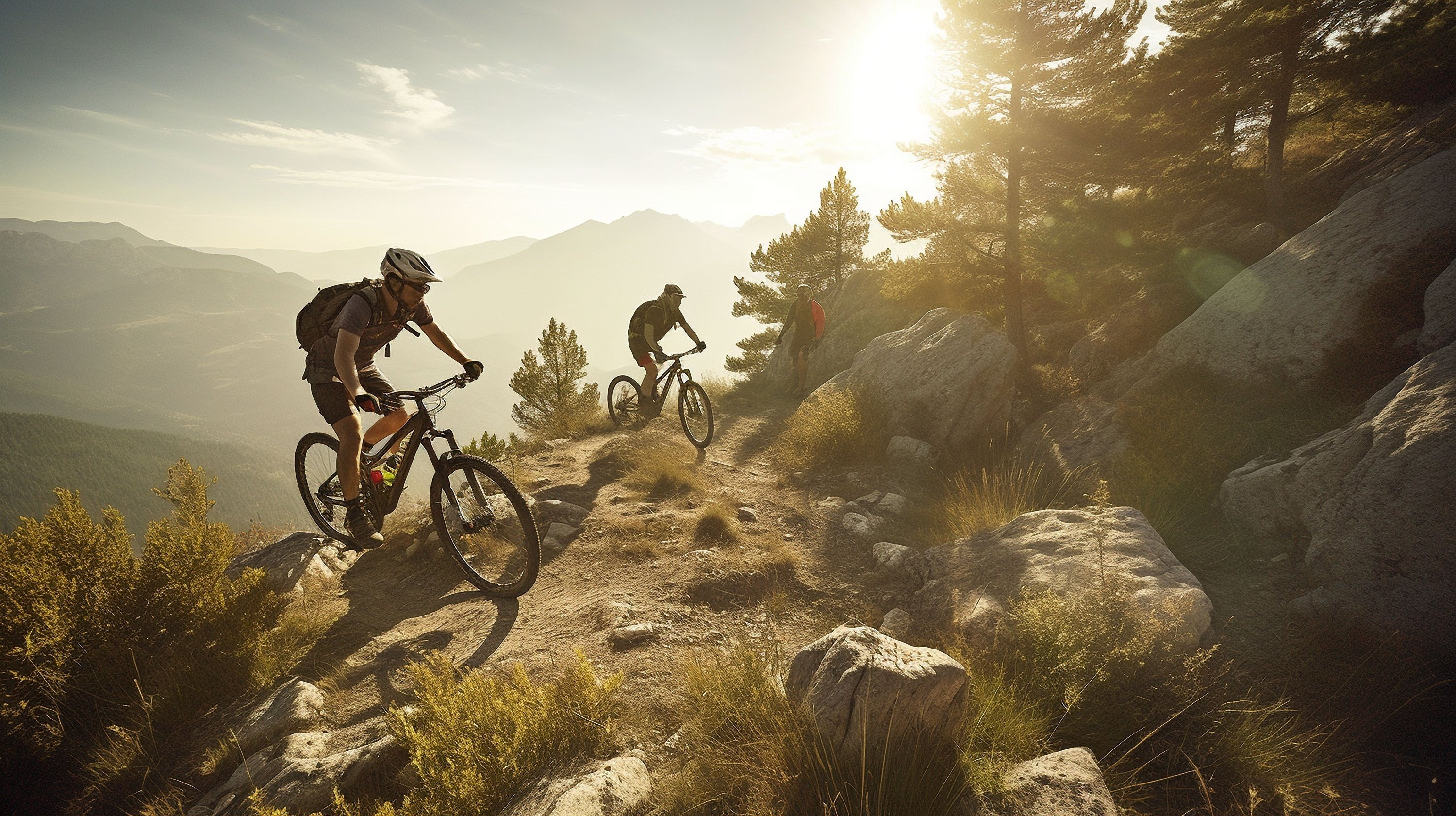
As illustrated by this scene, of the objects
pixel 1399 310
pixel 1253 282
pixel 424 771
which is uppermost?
pixel 1253 282

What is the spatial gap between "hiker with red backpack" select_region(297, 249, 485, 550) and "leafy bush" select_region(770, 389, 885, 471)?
6170mm

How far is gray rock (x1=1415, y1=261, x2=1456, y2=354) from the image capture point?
17.8 ft

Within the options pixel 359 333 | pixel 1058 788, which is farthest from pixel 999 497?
pixel 359 333

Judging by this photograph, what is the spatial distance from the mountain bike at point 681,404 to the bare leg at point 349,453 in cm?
528

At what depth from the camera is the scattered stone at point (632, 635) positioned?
15.6ft

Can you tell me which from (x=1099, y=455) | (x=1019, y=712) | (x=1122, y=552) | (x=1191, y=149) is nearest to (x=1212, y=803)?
(x=1019, y=712)

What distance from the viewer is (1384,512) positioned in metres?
4.32

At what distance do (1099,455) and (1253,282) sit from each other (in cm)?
356

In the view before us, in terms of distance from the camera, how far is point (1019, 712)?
3.51 metres

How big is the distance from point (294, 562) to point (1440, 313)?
12395 mm

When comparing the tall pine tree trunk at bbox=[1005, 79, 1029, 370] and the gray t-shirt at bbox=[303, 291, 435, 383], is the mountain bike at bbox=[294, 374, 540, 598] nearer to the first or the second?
the gray t-shirt at bbox=[303, 291, 435, 383]

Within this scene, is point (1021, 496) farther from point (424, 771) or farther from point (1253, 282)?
point (424, 771)

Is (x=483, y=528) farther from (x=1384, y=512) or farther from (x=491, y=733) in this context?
(x=1384, y=512)

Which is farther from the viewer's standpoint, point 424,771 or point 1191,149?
point 1191,149
